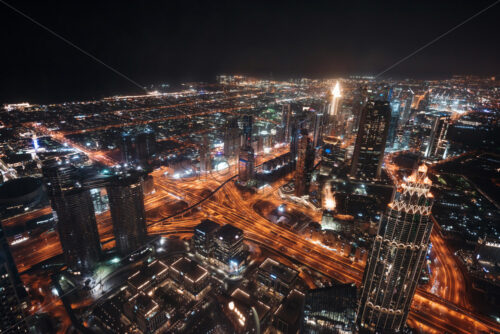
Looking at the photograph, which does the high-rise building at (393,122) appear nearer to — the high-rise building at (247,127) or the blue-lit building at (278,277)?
the high-rise building at (247,127)

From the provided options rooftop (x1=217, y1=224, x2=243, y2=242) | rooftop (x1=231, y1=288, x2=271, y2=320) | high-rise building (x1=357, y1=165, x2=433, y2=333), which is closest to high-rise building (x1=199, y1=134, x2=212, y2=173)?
rooftop (x1=217, y1=224, x2=243, y2=242)

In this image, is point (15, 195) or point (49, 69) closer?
point (15, 195)

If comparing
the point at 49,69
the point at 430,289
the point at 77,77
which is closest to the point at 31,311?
the point at 430,289

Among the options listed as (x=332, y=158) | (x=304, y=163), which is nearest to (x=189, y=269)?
(x=304, y=163)

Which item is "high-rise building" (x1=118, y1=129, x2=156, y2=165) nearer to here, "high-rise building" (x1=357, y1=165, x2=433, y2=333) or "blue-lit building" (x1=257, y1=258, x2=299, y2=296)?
"blue-lit building" (x1=257, y1=258, x2=299, y2=296)

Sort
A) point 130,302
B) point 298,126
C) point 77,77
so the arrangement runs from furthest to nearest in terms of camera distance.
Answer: point 77,77
point 298,126
point 130,302

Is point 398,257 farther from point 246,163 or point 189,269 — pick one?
point 246,163

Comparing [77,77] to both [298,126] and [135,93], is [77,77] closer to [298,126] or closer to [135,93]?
[135,93]
